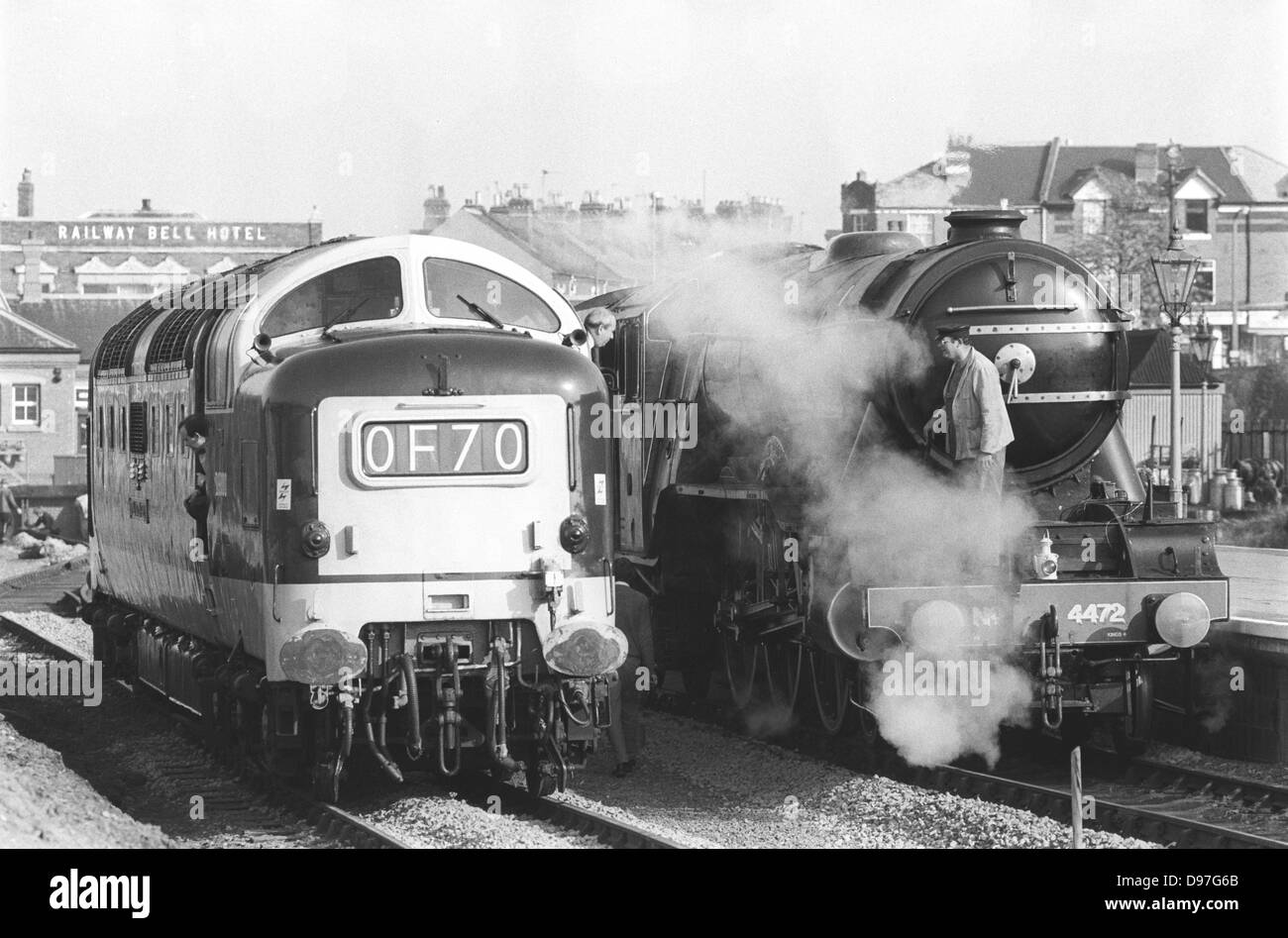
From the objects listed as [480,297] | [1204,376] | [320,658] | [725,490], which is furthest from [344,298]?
[1204,376]

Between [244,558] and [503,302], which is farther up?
[503,302]

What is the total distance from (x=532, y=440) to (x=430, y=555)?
880 mm

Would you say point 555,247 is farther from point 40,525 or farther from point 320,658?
point 320,658

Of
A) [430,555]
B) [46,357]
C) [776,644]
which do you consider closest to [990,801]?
[776,644]

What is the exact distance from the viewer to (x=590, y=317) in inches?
560

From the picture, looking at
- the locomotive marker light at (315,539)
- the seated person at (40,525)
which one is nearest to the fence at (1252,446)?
the seated person at (40,525)

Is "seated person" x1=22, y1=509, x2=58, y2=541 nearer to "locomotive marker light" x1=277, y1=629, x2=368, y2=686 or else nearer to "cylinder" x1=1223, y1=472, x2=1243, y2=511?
"cylinder" x1=1223, y1=472, x2=1243, y2=511

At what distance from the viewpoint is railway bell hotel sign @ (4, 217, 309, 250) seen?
7412cm

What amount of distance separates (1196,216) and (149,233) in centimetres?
4061

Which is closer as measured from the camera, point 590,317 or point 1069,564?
point 1069,564

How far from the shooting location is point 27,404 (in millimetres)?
56812
